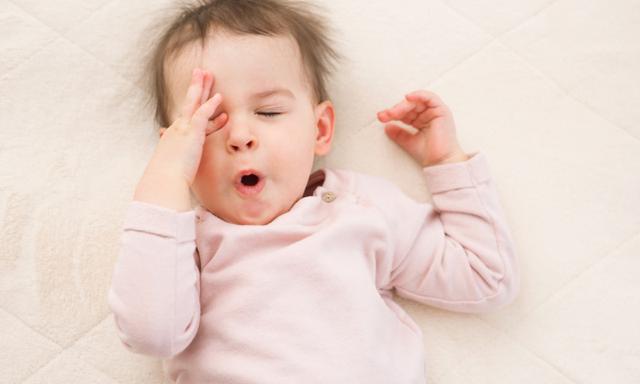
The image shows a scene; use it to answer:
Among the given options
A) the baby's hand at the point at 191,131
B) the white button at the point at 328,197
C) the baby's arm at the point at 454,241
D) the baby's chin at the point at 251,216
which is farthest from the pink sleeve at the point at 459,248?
the baby's hand at the point at 191,131

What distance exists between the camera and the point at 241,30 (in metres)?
1.09

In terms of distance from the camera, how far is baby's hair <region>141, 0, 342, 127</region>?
112cm

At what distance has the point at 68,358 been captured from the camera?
45.9 inches

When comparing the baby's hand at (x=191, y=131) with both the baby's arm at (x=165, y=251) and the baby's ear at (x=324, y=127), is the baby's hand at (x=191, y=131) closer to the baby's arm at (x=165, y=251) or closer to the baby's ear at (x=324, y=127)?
the baby's arm at (x=165, y=251)

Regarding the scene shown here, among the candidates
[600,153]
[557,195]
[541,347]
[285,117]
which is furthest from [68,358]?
[600,153]

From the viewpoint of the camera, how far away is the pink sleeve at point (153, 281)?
952 mm

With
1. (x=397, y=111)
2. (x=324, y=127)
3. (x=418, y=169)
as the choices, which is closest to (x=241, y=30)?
(x=324, y=127)

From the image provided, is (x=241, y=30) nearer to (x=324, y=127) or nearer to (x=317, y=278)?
(x=324, y=127)

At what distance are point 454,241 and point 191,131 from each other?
0.57 m

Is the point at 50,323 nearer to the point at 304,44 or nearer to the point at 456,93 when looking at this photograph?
the point at 304,44

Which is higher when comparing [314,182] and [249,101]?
[249,101]

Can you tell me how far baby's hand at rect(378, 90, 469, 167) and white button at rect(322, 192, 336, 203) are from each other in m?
0.24

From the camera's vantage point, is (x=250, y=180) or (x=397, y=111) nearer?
(x=250, y=180)

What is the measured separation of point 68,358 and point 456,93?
100 cm
